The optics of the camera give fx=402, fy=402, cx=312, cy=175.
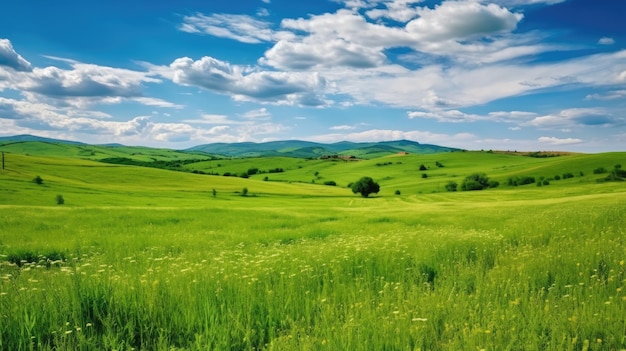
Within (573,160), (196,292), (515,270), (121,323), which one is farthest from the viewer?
(573,160)

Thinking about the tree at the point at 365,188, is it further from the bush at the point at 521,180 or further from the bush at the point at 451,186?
the bush at the point at 521,180

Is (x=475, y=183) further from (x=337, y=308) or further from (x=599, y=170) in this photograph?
(x=337, y=308)

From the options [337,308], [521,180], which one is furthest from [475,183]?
[337,308]

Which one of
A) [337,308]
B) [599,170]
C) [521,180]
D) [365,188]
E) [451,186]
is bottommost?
[365,188]

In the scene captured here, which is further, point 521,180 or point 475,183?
point 521,180

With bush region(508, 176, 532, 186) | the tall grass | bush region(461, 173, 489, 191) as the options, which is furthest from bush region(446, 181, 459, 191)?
the tall grass

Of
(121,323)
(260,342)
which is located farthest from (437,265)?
(121,323)

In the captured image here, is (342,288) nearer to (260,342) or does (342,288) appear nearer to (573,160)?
(260,342)

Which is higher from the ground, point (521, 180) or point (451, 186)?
point (521, 180)

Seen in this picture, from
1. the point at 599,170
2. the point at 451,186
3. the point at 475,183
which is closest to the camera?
the point at 599,170

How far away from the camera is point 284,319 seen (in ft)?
20.2

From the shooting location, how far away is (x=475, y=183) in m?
137

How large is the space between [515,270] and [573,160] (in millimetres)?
181758

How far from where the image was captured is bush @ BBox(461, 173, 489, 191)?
13625cm
